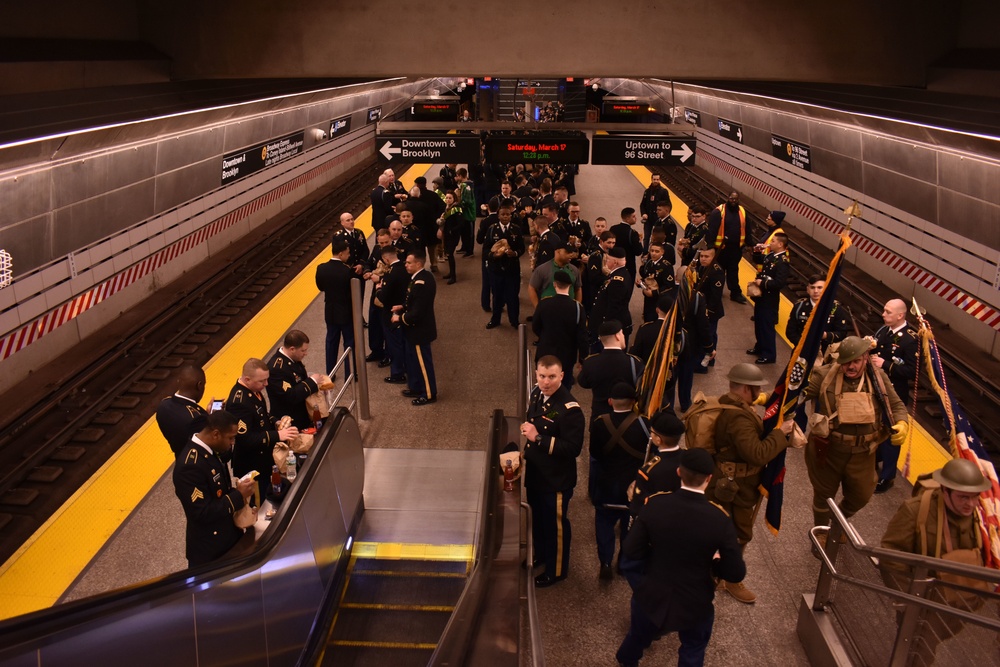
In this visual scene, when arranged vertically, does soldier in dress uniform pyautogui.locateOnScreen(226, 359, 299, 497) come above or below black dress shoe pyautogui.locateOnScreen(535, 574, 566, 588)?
above

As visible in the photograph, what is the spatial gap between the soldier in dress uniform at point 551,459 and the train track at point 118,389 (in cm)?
447

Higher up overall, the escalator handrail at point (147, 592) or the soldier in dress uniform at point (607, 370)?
the soldier in dress uniform at point (607, 370)

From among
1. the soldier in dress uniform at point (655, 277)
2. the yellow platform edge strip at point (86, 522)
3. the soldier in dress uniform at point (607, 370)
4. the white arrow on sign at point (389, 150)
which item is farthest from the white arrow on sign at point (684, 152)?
the yellow platform edge strip at point (86, 522)

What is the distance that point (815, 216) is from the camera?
17375mm

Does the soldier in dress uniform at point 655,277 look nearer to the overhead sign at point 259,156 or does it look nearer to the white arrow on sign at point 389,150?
the white arrow on sign at point 389,150

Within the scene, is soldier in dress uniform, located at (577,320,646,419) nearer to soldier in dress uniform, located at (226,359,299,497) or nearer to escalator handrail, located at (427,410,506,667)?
escalator handrail, located at (427,410,506,667)

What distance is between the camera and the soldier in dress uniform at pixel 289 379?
22.5 ft

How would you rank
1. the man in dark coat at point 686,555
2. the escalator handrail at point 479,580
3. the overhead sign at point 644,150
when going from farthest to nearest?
the overhead sign at point 644,150, the man in dark coat at point 686,555, the escalator handrail at point 479,580

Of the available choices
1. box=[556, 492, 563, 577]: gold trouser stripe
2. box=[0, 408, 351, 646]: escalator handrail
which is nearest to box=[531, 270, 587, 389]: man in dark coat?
box=[556, 492, 563, 577]: gold trouser stripe

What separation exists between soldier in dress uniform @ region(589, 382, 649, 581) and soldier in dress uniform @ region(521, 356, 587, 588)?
17 cm

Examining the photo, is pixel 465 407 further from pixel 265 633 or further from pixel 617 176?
pixel 617 176

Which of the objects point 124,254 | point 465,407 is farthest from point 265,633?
point 124,254

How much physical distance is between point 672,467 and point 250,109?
1125 centimetres

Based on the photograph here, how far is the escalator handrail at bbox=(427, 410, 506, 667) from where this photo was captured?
3639 millimetres
